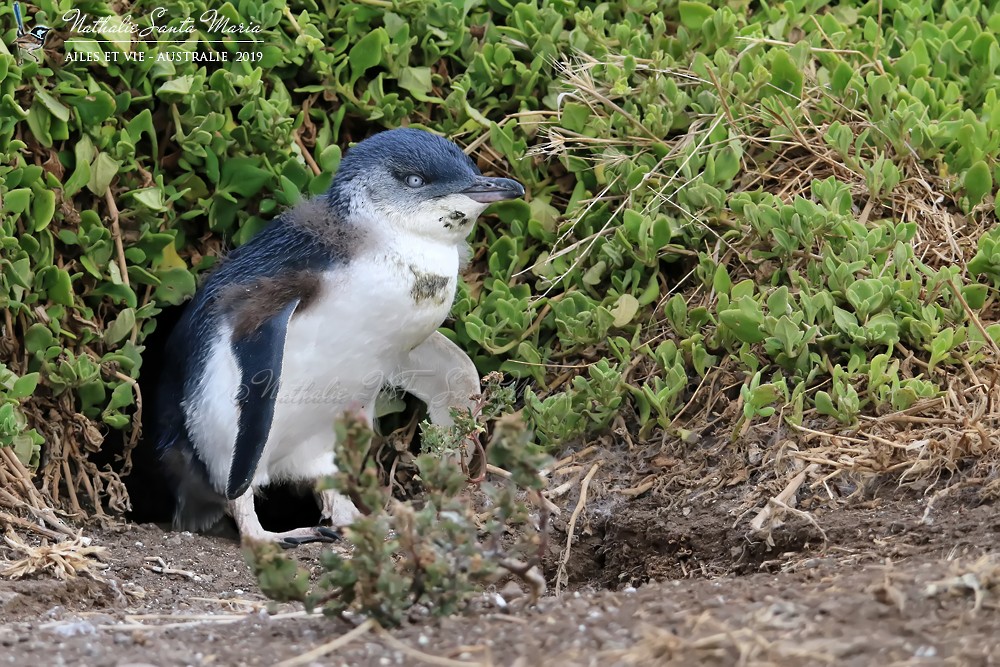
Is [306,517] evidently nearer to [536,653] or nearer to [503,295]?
[503,295]

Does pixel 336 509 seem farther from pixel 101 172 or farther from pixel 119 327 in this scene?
pixel 101 172

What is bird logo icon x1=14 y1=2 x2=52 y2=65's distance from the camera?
3.88 meters

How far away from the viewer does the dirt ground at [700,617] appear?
6.88 ft

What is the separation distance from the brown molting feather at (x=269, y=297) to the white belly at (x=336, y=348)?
4 cm

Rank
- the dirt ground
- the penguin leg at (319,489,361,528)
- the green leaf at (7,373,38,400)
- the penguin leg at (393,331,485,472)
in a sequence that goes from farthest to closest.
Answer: the penguin leg at (319,489,361,528) → the penguin leg at (393,331,485,472) → the green leaf at (7,373,38,400) → the dirt ground

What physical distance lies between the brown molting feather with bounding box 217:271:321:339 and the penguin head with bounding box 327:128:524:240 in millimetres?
294

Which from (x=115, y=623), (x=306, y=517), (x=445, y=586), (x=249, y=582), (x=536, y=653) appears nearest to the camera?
(x=536, y=653)

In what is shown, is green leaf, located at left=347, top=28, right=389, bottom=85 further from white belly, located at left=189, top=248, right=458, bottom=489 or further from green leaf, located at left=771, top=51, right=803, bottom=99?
green leaf, located at left=771, top=51, right=803, bottom=99

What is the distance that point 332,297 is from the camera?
12.9 feet

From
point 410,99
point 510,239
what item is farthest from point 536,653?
point 410,99

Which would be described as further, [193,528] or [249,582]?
[193,528]

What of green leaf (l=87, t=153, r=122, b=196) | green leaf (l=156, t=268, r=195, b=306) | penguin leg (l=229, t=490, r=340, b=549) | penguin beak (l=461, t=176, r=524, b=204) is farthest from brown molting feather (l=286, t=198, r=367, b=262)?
penguin leg (l=229, t=490, r=340, b=549)

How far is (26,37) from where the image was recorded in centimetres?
391

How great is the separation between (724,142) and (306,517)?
7.26 ft
